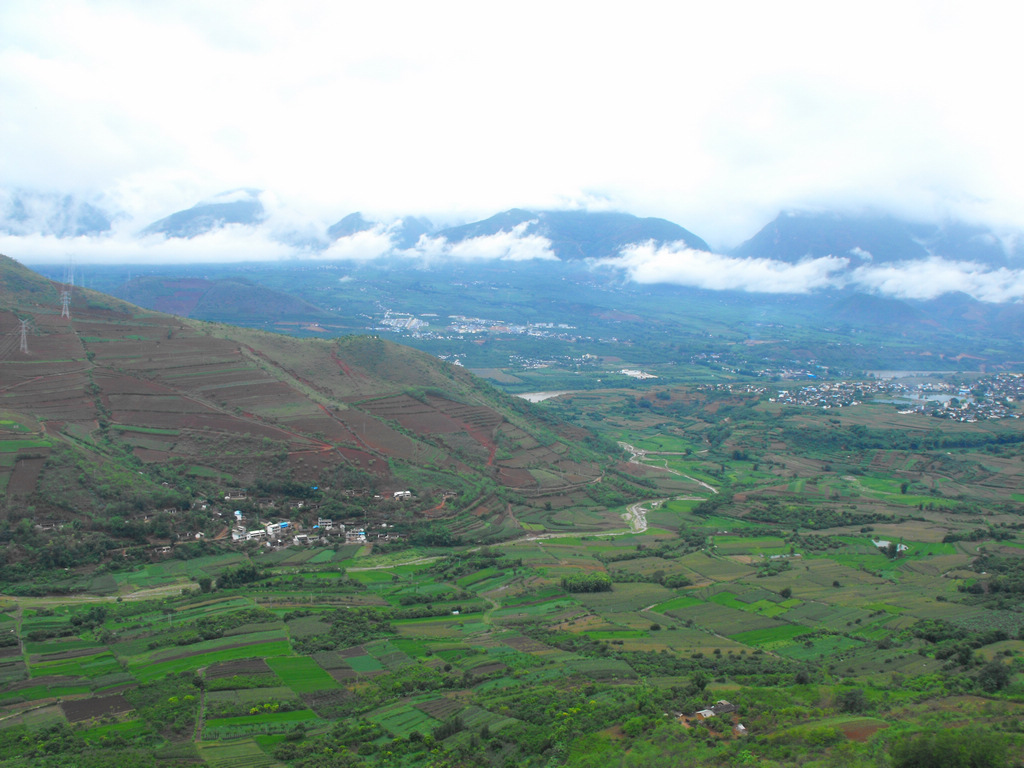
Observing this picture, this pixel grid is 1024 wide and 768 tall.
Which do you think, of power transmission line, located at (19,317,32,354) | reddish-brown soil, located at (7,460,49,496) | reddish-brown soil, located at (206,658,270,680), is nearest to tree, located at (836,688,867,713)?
reddish-brown soil, located at (206,658,270,680)

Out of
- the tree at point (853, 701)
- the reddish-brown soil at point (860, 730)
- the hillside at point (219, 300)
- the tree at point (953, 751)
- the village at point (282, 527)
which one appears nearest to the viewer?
the tree at point (953, 751)

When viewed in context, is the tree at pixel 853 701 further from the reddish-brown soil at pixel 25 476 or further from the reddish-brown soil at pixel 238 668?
the reddish-brown soil at pixel 25 476

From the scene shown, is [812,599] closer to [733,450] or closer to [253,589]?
[253,589]

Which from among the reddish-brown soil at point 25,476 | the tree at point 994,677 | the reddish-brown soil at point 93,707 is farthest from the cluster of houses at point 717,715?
the reddish-brown soil at point 25,476

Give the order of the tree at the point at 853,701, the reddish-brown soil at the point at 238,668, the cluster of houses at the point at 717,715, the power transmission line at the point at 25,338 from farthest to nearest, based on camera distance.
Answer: the power transmission line at the point at 25,338 < the reddish-brown soil at the point at 238,668 < the tree at the point at 853,701 < the cluster of houses at the point at 717,715

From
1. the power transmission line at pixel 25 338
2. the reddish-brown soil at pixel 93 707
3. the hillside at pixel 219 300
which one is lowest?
the reddish-brown soil at pixel 93 707

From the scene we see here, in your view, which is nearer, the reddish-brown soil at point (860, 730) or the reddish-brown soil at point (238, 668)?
the reddish-brown soil at point (860, 730)

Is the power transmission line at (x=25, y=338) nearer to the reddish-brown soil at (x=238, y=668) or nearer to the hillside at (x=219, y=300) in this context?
the reddish-brown soil at (x=238, y=668)

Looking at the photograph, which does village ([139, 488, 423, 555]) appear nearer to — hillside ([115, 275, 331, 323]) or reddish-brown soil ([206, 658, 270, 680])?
reddish-brown soil ([206, 658, 270, 680])

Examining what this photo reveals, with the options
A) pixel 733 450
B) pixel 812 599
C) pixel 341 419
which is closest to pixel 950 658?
pixel 812 599

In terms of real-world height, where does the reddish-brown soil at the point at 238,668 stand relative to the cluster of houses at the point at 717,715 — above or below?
below
